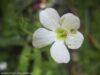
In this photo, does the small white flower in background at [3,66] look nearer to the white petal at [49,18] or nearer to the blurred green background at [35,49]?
the blurred green background at [35,49]

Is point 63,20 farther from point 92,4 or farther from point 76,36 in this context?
point 92,4

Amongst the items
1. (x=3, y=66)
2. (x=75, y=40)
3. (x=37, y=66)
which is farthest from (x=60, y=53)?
(x=3, y=66)

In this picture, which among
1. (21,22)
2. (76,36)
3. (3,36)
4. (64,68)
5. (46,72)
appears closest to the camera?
(76,36)

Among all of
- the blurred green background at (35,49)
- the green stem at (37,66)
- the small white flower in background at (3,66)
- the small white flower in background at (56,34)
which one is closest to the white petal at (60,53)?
the small white flower in background at (56,34)

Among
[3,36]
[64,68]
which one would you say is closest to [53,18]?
[64,68]

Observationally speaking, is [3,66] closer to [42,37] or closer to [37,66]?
[37,66]

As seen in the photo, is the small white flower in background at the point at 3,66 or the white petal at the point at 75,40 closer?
the white petal at the point at 75,40
